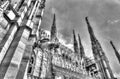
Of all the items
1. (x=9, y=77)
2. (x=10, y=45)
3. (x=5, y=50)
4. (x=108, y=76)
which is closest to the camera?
(x=9, y=77)

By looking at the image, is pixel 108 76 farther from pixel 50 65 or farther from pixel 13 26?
pixel 13 26

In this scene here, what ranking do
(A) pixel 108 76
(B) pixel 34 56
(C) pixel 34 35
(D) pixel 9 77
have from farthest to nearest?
(A) pixel 108 76
(B) pixel 34 56
(C) pixel 34 35
(D) pixel 9 77

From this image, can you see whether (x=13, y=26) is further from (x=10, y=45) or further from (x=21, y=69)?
(x=21, y=69)

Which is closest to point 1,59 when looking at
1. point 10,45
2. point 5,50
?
point 5,50

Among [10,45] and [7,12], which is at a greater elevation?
[7,12]

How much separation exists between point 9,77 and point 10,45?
219 centimetres

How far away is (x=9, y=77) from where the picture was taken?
4859 mm

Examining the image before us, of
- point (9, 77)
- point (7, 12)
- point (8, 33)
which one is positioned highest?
point (7, 12)

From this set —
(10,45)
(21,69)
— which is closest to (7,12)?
(10,45)

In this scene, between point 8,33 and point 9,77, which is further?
point 8,33

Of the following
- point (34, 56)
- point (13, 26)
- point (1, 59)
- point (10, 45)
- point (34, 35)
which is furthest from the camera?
point (34, 56)

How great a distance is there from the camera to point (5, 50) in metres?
5.73

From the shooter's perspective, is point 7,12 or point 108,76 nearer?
point 7,12

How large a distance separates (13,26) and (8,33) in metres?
0.73
